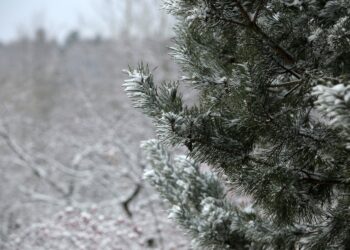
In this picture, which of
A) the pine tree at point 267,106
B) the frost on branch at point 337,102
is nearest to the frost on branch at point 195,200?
the pine tree at point 267,106

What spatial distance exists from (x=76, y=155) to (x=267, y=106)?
1246 centimetres

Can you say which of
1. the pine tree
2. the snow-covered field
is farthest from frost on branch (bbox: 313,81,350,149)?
the snow-covered field

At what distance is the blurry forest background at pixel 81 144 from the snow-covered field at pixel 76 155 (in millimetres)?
34

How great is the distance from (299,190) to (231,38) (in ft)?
2.82

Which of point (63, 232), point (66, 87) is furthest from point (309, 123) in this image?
point (66, 87)

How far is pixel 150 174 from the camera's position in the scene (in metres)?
3.24

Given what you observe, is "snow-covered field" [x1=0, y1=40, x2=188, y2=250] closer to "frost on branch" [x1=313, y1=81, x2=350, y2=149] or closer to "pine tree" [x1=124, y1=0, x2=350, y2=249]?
"pine tree" [x1=124, y1=0, x2=350, y2=249]

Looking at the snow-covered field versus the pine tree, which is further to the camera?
the snow-covered field

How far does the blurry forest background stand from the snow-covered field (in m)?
0.03

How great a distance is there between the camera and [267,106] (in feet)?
7.02

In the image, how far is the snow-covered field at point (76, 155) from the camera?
7.15 meters

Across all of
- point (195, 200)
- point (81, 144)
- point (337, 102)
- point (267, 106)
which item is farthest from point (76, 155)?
point (337, 102)

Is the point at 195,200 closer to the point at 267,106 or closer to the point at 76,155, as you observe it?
the point at 267,106

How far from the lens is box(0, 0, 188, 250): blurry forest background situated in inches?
283
